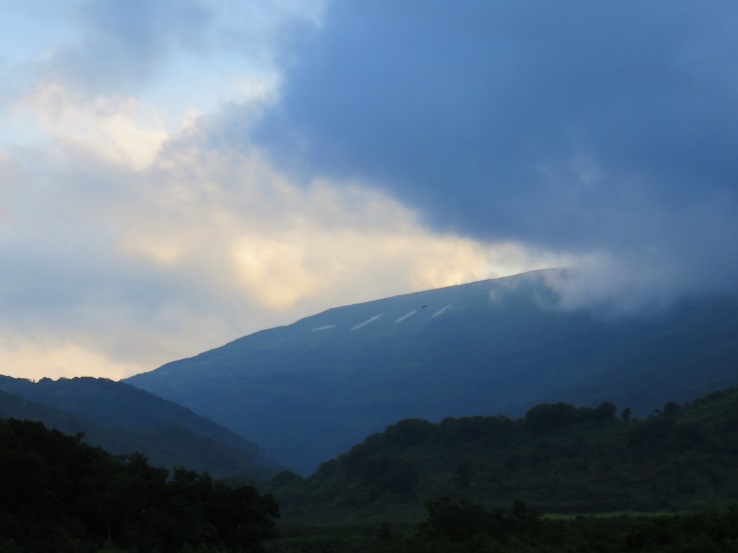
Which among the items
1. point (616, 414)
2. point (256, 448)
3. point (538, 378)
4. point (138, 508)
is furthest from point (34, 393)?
point (138, 508)

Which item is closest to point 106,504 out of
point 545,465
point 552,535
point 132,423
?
point 552,535

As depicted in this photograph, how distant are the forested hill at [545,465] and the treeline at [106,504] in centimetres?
3147

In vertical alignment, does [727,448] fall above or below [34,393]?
below

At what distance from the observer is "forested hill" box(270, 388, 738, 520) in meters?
62.2

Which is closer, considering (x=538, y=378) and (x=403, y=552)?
(x=403, y=552)

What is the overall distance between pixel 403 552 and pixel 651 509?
117ft

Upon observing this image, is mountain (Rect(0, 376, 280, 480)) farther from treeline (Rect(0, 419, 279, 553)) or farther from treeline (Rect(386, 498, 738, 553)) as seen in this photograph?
treeline (Rect(386, 498, 738, 553))

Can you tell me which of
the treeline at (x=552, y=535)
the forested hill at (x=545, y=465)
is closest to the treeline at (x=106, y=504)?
the treeline at (x=552, y=535)

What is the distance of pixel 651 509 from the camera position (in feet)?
187

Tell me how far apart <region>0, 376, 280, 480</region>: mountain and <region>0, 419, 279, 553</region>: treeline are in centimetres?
8033

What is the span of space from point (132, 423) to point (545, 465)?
3982 inches

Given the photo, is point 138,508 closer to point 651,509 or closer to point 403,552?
point 403,552

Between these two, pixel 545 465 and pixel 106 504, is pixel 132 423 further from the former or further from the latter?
pixel 106 504

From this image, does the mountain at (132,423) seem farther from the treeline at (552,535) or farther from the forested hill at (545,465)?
the treeline at (552,535)
